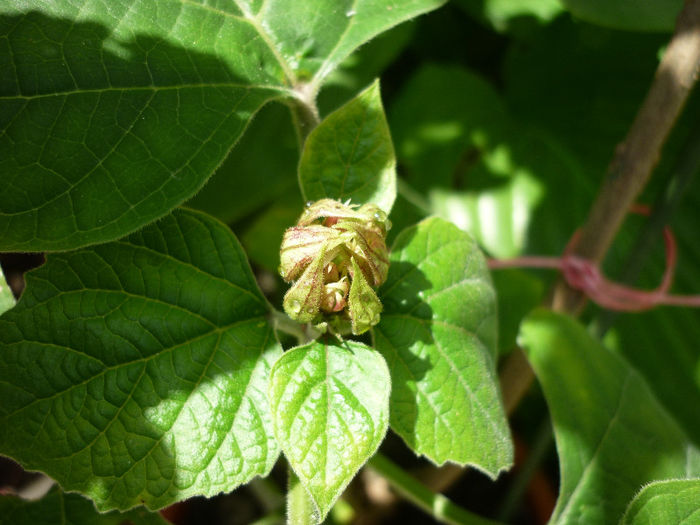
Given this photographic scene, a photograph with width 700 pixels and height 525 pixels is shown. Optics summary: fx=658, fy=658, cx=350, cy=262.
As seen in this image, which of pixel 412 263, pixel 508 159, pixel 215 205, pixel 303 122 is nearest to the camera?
pixel 412 263

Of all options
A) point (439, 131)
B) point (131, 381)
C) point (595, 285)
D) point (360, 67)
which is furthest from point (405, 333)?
point (439, 131)

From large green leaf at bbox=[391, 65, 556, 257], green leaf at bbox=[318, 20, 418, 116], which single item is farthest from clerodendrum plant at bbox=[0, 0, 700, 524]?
large green leaf at bbox=[391, 65, 556, 257]

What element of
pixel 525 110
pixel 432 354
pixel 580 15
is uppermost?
pixel 580 15

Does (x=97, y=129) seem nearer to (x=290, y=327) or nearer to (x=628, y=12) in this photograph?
(x=290, y=327)

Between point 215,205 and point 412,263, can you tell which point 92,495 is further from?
point 215,205

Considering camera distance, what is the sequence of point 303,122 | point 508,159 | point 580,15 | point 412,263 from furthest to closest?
point 508,159
point 580,15
point 303,122
point 412,263

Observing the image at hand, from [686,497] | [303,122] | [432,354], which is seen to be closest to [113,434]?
[432,354]

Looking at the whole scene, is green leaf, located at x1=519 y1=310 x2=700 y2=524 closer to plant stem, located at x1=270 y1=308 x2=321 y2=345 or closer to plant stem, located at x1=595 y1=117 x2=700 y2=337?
plant stem, located at x1=595 y1=117 x2=700 y2=337
